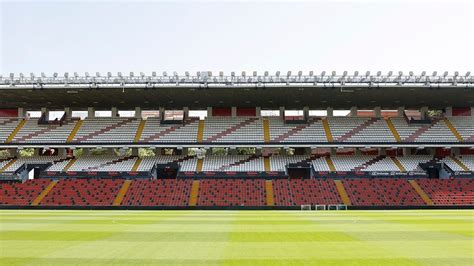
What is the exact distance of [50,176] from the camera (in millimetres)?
51688

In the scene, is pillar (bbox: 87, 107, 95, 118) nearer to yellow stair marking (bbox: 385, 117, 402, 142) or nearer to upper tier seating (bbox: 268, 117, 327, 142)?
upper tier seating (bbox: 268, 117, 327, 142)

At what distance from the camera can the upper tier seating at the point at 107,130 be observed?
5638 cm

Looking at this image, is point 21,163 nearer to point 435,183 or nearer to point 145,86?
point 145,86

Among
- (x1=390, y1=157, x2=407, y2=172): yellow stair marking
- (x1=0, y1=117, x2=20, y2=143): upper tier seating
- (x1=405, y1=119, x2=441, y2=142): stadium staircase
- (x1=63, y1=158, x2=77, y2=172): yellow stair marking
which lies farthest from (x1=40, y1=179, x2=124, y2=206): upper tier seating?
(x1=405, y1=119, x2=441, y2=142): stadium staircase

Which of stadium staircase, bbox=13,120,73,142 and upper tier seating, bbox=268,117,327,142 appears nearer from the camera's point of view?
upper tier seating, bbox=268,117,327,142

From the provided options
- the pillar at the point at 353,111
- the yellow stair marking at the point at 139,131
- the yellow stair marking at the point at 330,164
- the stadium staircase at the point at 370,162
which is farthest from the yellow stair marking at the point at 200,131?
the pillar at the point at 353,111

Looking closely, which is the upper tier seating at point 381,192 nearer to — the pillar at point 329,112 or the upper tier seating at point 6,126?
the pillar at point 329,112

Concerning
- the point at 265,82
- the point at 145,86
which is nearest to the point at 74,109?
the point at 145,86

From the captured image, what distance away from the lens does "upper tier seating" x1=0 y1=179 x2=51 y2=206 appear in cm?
4450

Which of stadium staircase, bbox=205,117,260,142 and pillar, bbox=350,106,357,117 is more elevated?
pillar, bbox=350,106,357,117

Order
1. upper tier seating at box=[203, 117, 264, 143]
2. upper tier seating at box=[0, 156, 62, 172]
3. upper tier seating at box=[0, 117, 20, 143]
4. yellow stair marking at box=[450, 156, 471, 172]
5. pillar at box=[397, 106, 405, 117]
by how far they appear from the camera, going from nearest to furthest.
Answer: yellow stair marking at box=[450, 156, 471, 172]
upper tier seating at box=[0, 156, 62, 172]
upper tier seating at box=[203, 117, 264, 143]
upper tier seating at box=[0, 117, 20, 143]
pillar at box=[397, 106, 405, 117]

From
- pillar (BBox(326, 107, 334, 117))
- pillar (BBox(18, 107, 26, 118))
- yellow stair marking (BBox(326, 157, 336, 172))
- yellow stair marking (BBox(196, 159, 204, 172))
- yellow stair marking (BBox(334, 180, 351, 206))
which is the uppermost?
pillar (BBox(326, 107, 334, 117))

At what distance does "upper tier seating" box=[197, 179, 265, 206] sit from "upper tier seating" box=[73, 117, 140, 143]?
1350cm

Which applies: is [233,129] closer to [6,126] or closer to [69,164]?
[69,164]
